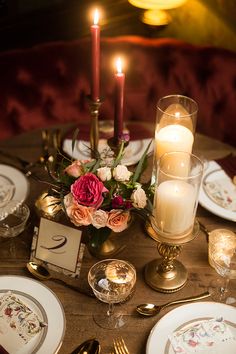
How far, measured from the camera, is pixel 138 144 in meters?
1.47

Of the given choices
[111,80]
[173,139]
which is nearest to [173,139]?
[173,139]

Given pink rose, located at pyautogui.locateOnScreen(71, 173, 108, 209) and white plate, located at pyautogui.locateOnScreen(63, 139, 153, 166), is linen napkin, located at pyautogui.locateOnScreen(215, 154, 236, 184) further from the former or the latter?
pink rose, located at pyautogui.locateOnScreen(71, 173, 108, 209)

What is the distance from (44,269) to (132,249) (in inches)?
8.5

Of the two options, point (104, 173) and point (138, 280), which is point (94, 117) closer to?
point (104, 173)

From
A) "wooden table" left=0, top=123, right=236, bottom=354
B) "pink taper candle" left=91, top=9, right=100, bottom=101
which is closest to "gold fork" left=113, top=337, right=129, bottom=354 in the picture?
"wooden table" left=0, top=123, right=236, bottom=354

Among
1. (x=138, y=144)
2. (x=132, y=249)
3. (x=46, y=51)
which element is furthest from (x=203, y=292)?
(x=46, y=51)

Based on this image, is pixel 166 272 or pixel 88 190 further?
pixel 166 272

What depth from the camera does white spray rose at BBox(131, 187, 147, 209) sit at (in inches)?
36.9

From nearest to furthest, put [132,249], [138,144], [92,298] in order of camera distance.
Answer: [92,298]
[132,249]
[138,144]

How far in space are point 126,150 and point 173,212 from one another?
0.54 meters

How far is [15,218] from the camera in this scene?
3.92ft

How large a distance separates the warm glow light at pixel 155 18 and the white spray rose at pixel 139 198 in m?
1.75

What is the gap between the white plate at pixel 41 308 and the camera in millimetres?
893

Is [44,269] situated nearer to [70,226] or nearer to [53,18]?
[70,226]
